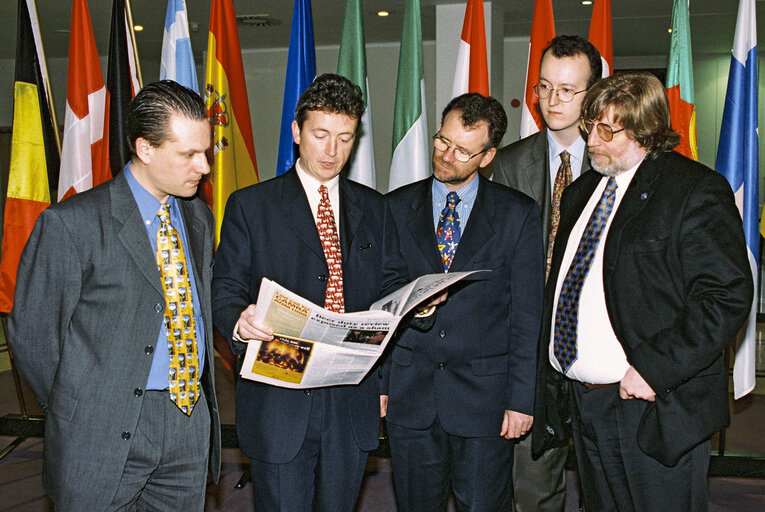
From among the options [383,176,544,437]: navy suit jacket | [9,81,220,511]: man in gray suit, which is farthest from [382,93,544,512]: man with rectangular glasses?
[9,81,220,511]: man in gray suit

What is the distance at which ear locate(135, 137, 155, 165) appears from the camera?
1.85m

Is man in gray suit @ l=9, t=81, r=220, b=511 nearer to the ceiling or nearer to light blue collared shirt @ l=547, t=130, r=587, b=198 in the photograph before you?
light blue collared shirt @ l=547, t=130, r=587, b=198

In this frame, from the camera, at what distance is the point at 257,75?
976 centimetres

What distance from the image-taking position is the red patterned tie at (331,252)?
2.07 meters

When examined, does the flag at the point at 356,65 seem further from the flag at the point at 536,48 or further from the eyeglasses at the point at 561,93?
the eyeglasses at the point at 561,93

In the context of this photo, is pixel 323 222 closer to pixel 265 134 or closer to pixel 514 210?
pixel 514 210

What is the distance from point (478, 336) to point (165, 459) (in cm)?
101

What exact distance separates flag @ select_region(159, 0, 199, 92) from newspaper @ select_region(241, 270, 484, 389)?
2.35 meters

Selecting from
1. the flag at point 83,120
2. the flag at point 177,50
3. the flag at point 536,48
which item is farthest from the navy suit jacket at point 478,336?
the flag at point 83,120

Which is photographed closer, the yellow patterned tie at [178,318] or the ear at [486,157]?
the yellow patterned tie at [178,318]

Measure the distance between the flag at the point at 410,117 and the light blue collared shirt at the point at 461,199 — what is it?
1.43 m

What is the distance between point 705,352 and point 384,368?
103 centimetres

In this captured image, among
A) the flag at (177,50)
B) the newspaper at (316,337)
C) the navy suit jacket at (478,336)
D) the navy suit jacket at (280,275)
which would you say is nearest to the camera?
the newspaper at (316,337)

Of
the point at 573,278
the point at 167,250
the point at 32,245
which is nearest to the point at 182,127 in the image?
the point at 167,250
